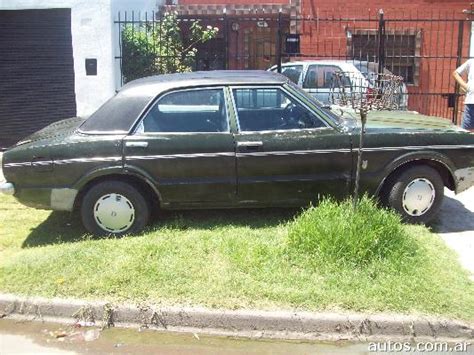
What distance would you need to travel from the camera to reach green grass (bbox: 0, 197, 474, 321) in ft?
14.3

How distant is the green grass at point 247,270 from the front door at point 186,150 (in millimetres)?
414

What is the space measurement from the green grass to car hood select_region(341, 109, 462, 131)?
1014 mm

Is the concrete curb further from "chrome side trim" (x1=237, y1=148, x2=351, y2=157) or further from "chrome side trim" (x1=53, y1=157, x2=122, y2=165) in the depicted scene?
"chrome side trim" (x1=237, y1=148, x2=351, y2=157)

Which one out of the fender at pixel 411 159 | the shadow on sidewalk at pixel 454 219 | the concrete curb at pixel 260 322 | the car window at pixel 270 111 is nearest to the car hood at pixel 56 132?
the car window at pixel 270 111

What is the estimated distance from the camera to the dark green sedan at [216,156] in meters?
5.49

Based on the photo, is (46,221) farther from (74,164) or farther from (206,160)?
(206,160)

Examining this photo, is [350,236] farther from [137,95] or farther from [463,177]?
[137,95]

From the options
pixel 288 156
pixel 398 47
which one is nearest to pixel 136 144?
pixel 288 156

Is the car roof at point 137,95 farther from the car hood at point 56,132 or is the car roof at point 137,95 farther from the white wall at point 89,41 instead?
the white wall at point 89,41

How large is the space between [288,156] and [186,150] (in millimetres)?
970

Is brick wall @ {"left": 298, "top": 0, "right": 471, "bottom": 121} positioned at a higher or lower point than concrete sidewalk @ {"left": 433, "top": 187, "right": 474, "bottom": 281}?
higher

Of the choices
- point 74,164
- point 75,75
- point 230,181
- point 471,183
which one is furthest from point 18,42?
point 471,183

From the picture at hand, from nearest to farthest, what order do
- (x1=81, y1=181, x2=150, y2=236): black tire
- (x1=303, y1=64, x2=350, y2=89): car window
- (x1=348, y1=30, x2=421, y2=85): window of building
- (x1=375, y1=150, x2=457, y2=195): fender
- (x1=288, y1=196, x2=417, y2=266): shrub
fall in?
(x1=288, y1=196, x2=417, y2=266): shrub → (x1=81, y1=181, x2=150, y2=236): black tire → (x1=375, y1=150, x2=457, y2=195): fender → (x1=303, y1=64, x2=350, y2=89): car window → (x1=348, y1=30, x2=421, y2=85): window of building

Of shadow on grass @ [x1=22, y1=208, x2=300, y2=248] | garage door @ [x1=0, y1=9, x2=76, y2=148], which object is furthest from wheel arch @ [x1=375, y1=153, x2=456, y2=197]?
garage door @ [x1=0, y1=9, x2=76, y2=148]
